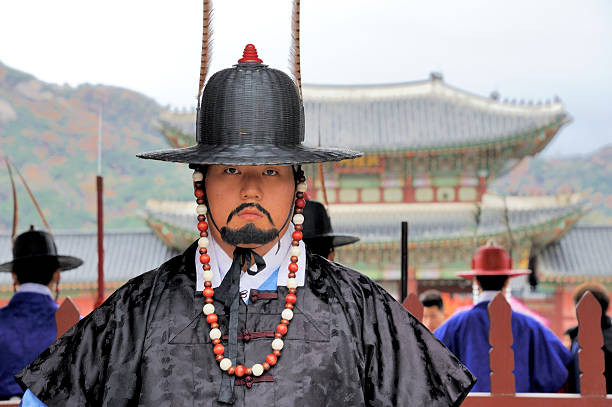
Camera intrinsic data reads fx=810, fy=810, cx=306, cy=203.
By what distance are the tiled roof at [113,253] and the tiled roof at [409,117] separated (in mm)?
2068

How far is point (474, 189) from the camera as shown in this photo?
13.4m

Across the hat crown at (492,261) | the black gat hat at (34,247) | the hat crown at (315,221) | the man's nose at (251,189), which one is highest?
the man's nose at (251,189)

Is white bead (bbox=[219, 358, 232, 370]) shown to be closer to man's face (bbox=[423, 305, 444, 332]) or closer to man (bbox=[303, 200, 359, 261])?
man (bbox=[303, 200, 359, 261])

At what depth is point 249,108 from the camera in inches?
69.8

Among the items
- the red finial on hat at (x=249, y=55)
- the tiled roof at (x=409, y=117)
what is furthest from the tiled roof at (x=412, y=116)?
the red finial on hat at (x=249, y=55)

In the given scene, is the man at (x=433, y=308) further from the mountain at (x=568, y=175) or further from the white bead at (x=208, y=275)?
the mountain at (x=568, y=175)

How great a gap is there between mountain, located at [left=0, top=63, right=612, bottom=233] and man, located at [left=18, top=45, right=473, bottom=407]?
2407 centimetres

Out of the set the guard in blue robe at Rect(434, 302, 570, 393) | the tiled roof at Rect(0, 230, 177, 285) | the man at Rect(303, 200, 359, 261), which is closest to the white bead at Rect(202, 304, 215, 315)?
the man at Rect(303, 200, 359, 261)

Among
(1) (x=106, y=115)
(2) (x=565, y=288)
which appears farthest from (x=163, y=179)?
(2) (x=565, y=288)

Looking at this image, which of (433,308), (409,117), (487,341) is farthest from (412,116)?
(487,341)

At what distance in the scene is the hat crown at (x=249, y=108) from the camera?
5.80 feet

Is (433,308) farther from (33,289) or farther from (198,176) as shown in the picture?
(198,176)

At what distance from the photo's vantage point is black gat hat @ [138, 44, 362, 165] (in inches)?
68.3

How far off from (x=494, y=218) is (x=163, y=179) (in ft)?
56.7
